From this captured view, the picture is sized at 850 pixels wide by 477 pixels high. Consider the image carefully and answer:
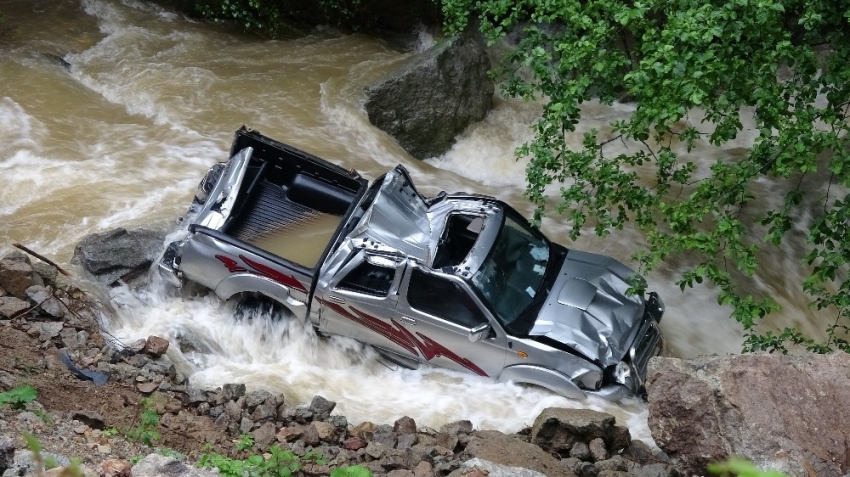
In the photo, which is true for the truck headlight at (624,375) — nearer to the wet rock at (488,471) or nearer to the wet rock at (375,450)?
the wet rock at (488,471)

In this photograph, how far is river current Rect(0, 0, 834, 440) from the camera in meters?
7.28

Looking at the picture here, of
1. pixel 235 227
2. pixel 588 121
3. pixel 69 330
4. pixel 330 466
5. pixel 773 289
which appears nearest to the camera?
pixel 330 466

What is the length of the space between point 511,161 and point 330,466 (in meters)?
6.68

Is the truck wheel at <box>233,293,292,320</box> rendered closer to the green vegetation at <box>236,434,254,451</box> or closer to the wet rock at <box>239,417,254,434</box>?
the wet rock at <box>239,417,254,434</box>

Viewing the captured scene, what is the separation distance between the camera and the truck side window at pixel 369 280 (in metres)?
7.00

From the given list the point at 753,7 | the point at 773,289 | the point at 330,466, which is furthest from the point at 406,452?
the point at 773,289

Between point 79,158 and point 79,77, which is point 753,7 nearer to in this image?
point 79,158

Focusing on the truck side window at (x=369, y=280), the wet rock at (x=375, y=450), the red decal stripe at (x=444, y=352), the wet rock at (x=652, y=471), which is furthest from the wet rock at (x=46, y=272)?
the wet rock at (x=652, y=471)

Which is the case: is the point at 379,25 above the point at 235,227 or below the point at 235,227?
above

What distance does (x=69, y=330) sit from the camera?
22.9 ft

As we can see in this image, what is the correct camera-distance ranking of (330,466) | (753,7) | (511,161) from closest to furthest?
(330,466), (753,7), (511,161)

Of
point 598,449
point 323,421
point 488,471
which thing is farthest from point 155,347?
point 598,449

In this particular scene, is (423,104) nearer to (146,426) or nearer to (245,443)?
(245,443)

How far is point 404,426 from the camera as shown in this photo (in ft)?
21.2
